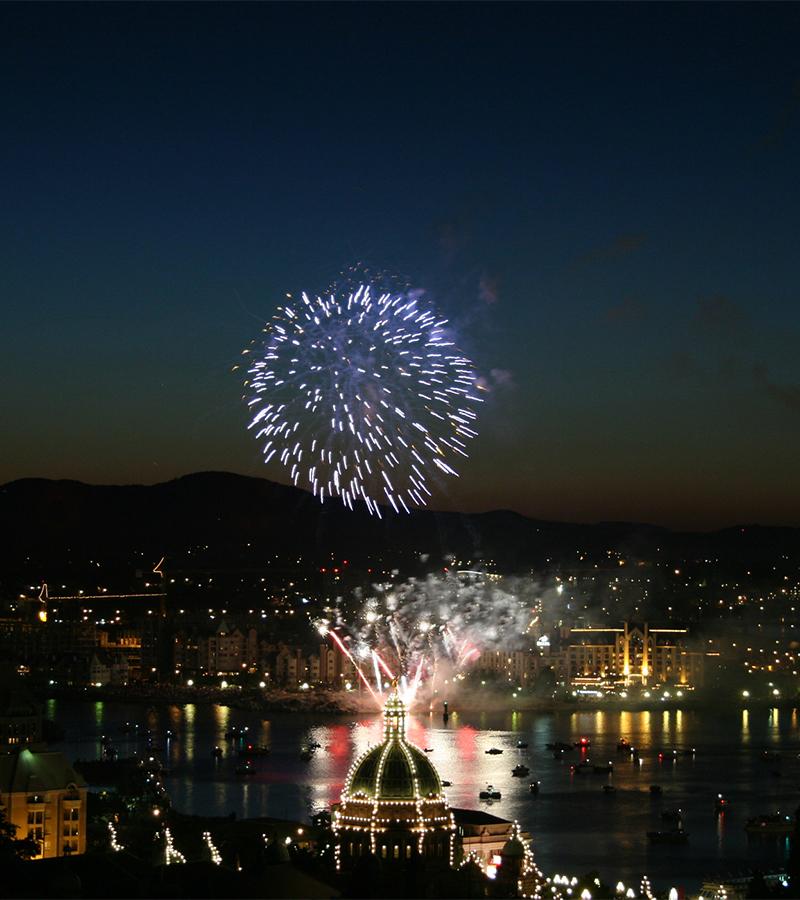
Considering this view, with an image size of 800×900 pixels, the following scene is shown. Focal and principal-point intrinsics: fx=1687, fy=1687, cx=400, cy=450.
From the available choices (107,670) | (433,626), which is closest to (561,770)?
(433,626)

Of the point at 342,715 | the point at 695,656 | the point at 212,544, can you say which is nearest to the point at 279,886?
the point at 342,715

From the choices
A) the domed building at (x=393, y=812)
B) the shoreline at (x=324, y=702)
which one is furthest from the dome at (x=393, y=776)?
the shoreline at (x=324, y=702)

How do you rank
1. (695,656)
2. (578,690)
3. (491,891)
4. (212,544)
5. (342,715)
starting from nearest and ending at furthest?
(491,891)
(342,715)
(578,690)
(695,656)
(212,544)

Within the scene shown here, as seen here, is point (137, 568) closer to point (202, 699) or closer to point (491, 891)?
point (202, 699)

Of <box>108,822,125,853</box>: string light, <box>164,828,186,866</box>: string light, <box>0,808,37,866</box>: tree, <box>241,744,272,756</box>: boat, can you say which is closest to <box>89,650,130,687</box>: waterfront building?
<box>241,744,272,756</box>: boat

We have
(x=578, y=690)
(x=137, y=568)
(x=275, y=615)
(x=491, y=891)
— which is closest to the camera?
(x=491, y=891)

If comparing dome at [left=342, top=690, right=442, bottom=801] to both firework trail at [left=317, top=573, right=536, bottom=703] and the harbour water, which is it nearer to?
the harbour water

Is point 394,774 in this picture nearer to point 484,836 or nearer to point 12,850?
point 12,850
